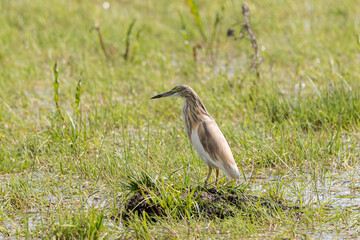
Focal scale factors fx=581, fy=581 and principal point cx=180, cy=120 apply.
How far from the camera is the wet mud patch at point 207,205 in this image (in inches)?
156

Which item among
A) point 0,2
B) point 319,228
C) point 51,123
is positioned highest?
point 0,2

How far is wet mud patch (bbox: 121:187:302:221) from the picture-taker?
3.96 meters

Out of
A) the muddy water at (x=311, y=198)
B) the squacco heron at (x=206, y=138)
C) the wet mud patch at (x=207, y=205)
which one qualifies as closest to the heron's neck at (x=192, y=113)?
the squacco heron at (x=206, y=138)

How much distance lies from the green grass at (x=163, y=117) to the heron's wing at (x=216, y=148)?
20 cm

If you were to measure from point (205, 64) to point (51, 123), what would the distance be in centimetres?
341

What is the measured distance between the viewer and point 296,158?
5.00 metres

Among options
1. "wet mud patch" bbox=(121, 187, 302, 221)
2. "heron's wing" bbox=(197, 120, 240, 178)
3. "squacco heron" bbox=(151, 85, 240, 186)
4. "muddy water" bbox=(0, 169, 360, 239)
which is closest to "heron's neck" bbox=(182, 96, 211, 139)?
"squacco heron" bbox=(151, 85, 240, 186)

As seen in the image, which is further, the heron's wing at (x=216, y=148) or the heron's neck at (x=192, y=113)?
the heron's neck at (x=192, y=113)

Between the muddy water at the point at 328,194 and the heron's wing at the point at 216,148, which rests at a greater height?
the heron's wing at the point at 216,148

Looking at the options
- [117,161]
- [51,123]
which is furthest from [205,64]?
[117,161]

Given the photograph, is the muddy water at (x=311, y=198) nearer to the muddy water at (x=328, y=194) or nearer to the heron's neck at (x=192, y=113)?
the muddy water at (x=328, y=194)

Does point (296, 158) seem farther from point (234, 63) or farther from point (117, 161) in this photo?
point (234, 63)

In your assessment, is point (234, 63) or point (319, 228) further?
point (234, 63)

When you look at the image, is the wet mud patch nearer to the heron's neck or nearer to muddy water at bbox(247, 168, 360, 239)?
muddy water at bbox(247, 168, 360, 239)
